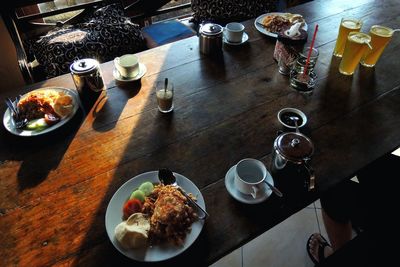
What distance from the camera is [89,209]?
864 millimetres

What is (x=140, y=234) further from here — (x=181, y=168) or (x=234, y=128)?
(x=234, y=128)

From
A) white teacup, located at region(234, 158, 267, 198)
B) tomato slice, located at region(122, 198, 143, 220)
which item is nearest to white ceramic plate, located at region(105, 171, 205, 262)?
tomato slice, located at region(122, 198, 143, 220)

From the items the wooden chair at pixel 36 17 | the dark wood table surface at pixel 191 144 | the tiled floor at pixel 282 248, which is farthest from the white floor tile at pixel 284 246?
the wooden chair at pixel 36 17

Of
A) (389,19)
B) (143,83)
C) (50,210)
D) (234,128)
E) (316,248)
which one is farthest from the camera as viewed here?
(389,19)

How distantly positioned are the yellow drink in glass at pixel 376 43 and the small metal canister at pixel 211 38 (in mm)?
681

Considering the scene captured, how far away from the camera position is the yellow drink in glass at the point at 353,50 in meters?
1.28

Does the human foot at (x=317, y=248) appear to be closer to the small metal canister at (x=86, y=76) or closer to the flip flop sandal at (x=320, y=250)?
the flip flop sandal at (x=320, y=250)

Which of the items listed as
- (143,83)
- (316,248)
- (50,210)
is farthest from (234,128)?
(316,248)

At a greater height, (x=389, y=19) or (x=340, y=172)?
(x=389, y=19)

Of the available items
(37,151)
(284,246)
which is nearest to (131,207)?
(37,151)

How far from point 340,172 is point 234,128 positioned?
1.26ft

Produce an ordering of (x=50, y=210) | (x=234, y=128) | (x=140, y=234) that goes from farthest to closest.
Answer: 1. (x=234, y=128)
2. (x=50, y=210)
3. (x=140, y=234)

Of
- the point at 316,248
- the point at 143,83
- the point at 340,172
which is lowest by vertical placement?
the point at 316,248

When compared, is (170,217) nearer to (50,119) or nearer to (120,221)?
(120,221)
